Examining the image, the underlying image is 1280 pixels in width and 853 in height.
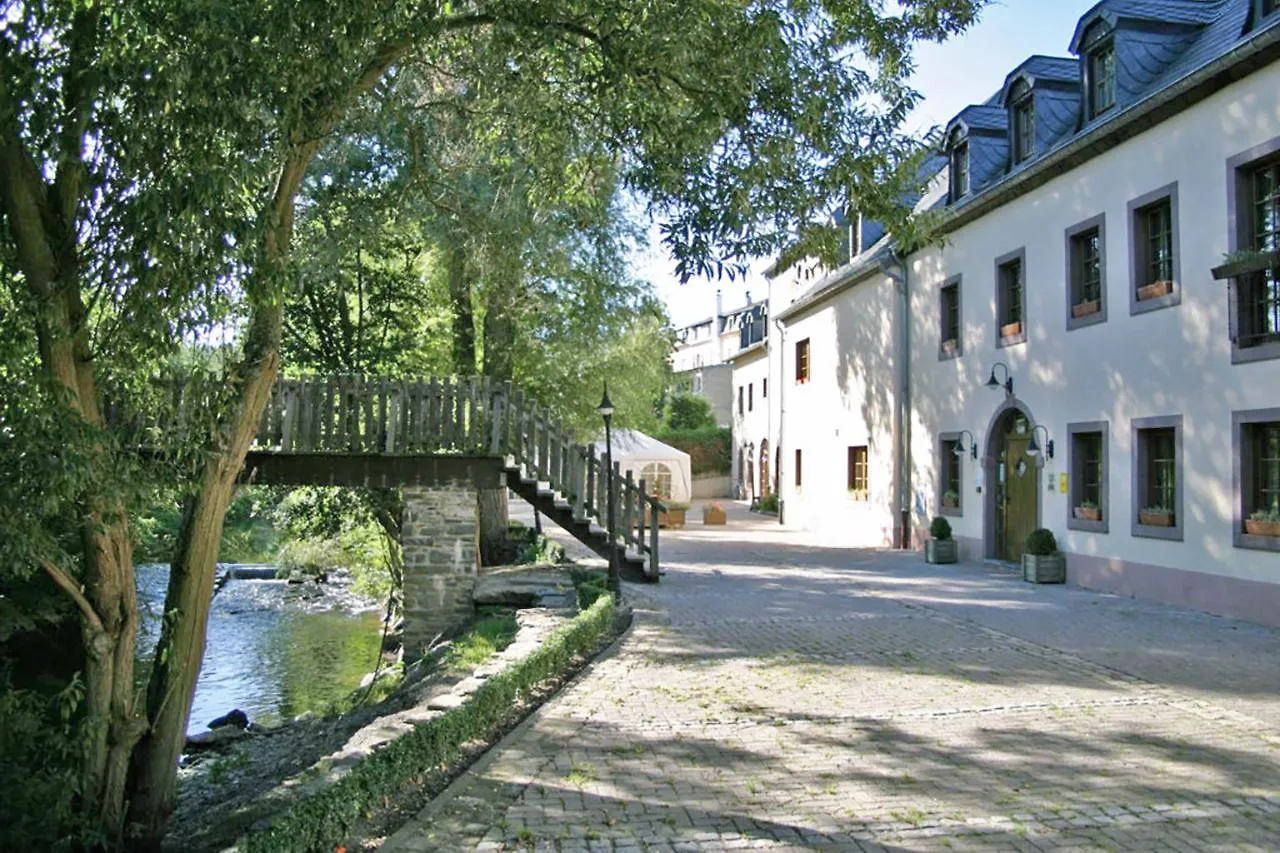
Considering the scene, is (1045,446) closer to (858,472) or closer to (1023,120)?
(1023,120)

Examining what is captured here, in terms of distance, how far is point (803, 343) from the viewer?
28062mm

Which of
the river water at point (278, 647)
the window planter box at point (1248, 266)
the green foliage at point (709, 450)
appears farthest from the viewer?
the green foliage at point (709, 450)

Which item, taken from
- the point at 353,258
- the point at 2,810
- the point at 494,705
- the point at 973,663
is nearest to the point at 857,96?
the point at 973,663

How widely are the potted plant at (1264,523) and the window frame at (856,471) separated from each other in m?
11.7

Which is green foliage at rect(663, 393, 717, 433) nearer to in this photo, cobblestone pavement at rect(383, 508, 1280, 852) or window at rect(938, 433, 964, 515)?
window at rect(938, 433, 964, 515)

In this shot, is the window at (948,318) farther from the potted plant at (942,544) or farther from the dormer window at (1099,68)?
the dormer window at (1099,68)

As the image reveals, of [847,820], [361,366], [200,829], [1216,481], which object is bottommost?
[200,829]

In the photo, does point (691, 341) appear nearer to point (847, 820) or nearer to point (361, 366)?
point (361, 366)

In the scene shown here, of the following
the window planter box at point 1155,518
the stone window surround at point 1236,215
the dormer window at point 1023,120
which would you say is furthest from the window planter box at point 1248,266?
the dormer window at point 1023,120

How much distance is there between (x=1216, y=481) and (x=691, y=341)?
62.1 meters

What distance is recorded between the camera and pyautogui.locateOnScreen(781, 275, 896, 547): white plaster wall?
21.8m

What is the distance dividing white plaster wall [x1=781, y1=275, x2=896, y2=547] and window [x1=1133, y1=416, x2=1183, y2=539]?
27.0 feet

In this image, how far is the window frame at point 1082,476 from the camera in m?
13.7

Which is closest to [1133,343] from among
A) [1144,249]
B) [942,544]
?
[1144,249]
